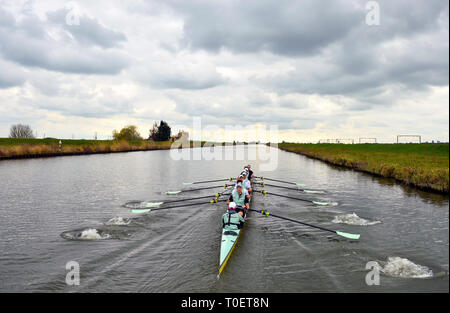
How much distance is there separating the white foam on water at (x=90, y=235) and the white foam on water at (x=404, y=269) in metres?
10.8

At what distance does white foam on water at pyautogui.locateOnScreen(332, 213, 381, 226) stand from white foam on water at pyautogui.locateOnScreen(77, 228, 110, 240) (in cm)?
1153

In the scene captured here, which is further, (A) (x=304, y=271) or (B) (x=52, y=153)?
(B) (x=52, y=153)

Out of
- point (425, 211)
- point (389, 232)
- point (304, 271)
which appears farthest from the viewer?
point (425, 211)

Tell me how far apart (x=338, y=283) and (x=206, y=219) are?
8297mm

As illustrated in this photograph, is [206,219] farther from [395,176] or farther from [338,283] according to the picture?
[395,176]

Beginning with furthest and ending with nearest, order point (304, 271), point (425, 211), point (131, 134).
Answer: point (131, 134)
point (425, 211)
point (304, 271)

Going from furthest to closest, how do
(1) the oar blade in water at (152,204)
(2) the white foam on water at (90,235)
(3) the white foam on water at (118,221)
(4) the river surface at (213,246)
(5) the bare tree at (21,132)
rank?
(5) the bare tree at (21,132), (1) the oar blade in water at (152,204), (3) the white foam on water at (118,221), (2) the white foam on water at (90,235), (4) the river surface at (213,246)

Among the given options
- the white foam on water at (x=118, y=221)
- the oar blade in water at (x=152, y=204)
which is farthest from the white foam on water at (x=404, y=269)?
the oar blade in water at (x=152, y=204)

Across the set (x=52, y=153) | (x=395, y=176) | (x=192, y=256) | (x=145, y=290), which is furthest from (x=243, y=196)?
(x=52, y=153)

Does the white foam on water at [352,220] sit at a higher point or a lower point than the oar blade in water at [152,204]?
lower

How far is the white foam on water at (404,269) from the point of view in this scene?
911 centimetres

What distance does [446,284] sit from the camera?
852 cm

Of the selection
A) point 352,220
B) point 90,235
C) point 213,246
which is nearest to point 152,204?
point 90,235

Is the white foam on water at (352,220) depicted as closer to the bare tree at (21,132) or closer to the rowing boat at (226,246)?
the rowing boat at (226,246)
